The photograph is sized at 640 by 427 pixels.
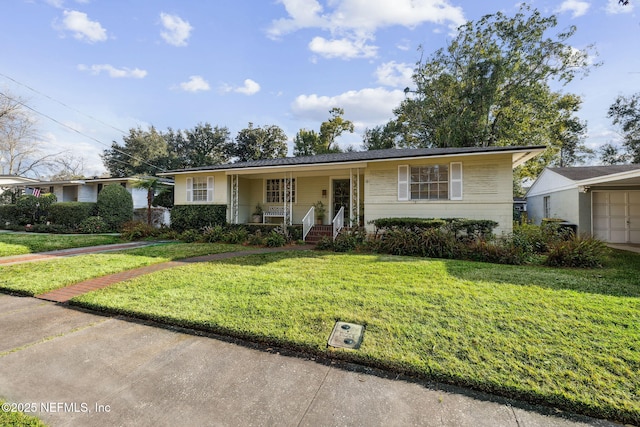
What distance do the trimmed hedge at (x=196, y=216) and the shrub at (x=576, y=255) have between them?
1197cm

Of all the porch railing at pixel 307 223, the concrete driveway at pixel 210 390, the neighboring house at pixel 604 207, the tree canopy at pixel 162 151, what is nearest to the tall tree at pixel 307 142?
the tree canopy at pixel 162 151

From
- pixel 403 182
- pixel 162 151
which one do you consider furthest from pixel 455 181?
pixel 162 151

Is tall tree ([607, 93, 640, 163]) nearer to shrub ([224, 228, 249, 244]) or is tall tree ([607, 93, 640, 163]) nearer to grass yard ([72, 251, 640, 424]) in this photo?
grass yard ([72, 251, 640, 424])

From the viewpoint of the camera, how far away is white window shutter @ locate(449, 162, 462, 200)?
9.84m

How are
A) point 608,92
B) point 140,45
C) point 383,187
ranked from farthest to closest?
point 608,92, point 140,45, point 383,187

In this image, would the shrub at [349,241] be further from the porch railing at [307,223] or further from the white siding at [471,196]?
the porch railing at [307,223]

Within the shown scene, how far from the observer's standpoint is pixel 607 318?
11.3ft

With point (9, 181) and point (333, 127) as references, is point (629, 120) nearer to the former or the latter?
point (333, 127)

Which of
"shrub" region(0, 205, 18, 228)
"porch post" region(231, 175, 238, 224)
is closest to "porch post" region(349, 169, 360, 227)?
"porch post" region(231, 175, 238, 224)

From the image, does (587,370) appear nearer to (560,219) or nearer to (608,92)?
(560,219)

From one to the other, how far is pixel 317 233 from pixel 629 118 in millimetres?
→ 26826

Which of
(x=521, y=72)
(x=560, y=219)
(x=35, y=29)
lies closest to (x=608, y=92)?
(x=521, y=72)

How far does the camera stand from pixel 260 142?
3167 centimetres

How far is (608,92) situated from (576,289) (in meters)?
26.1
